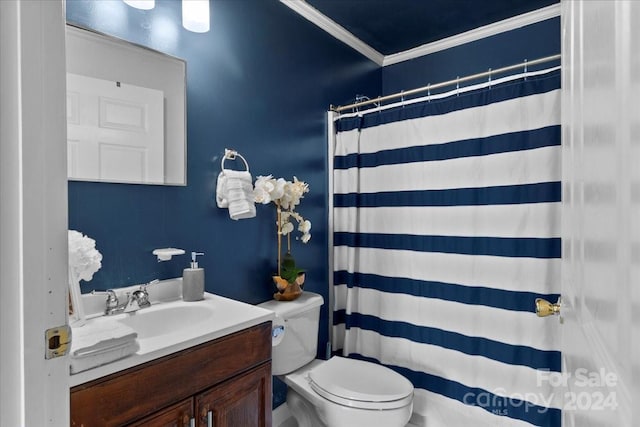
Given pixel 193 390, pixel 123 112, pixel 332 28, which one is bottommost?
pixel 193 390

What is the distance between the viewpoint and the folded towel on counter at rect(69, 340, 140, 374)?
0.84 m

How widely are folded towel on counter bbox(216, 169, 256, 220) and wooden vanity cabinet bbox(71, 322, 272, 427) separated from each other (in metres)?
0.57

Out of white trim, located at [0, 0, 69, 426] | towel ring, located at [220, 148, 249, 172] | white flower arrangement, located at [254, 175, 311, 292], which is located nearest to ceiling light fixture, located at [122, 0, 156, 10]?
towel ring, located at [220, 148, 249, 172]

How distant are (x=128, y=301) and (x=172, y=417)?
507mm

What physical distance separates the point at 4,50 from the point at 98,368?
733 mm

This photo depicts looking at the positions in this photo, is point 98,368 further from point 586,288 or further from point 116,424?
point 586,288

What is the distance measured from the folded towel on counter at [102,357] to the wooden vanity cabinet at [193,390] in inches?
1.6

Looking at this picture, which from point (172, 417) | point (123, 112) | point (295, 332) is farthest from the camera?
point (295, 332)

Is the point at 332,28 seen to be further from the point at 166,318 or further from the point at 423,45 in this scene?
the point at 166,318

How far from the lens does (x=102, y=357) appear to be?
883 mm

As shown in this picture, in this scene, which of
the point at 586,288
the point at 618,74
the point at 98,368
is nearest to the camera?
the point at 618,74

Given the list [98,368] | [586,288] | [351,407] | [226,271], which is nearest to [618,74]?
[586,288]

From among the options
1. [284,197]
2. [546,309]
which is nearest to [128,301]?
[284,197]

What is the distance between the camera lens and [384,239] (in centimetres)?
216
